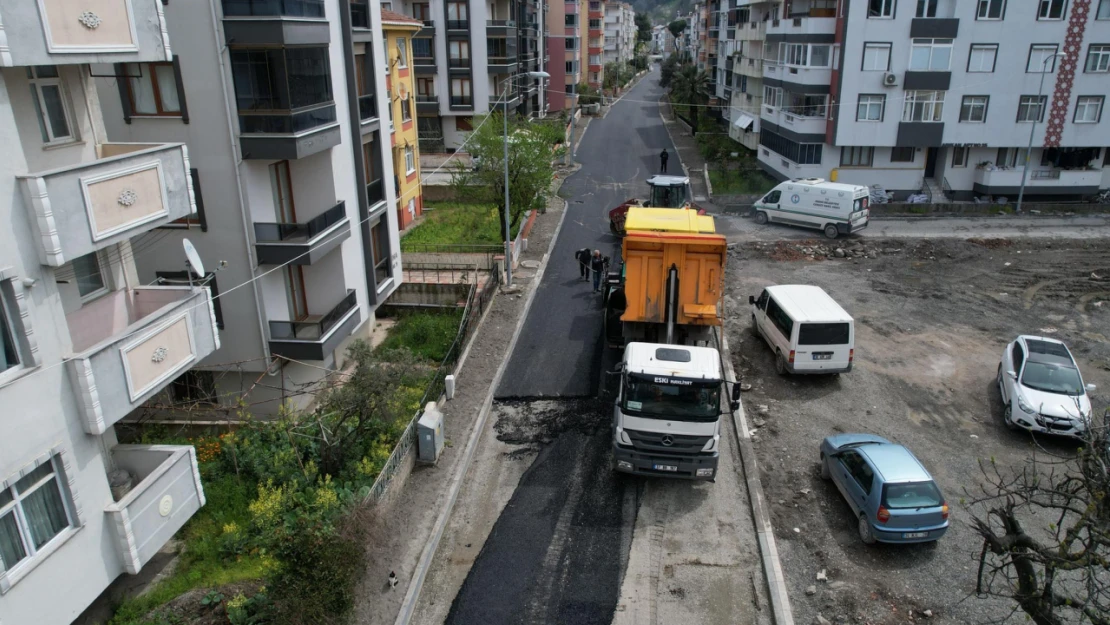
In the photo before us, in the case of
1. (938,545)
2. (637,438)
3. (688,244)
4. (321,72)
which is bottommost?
(938,545)

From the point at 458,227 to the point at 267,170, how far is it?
17.0 meters

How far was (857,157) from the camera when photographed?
3875 centimetres

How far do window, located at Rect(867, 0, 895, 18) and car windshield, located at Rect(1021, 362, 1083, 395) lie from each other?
23.8 meters

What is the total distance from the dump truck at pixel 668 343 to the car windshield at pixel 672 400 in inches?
0.8

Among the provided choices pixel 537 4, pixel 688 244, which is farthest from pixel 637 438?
pixel 537 4

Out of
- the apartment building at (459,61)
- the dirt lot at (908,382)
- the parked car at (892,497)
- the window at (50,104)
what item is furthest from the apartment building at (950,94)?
the window at (50,104)

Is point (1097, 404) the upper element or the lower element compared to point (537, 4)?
lower

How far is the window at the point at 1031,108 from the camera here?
3672 centimetres

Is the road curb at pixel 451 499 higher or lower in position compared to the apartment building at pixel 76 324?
lower

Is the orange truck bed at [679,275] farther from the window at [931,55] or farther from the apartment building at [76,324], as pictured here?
the window at [931,55]

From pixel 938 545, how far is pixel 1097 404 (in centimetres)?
870

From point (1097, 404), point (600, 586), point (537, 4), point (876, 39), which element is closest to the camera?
point (600, 586)

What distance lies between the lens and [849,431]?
1745cm

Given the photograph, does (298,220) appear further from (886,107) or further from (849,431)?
(886,107)
